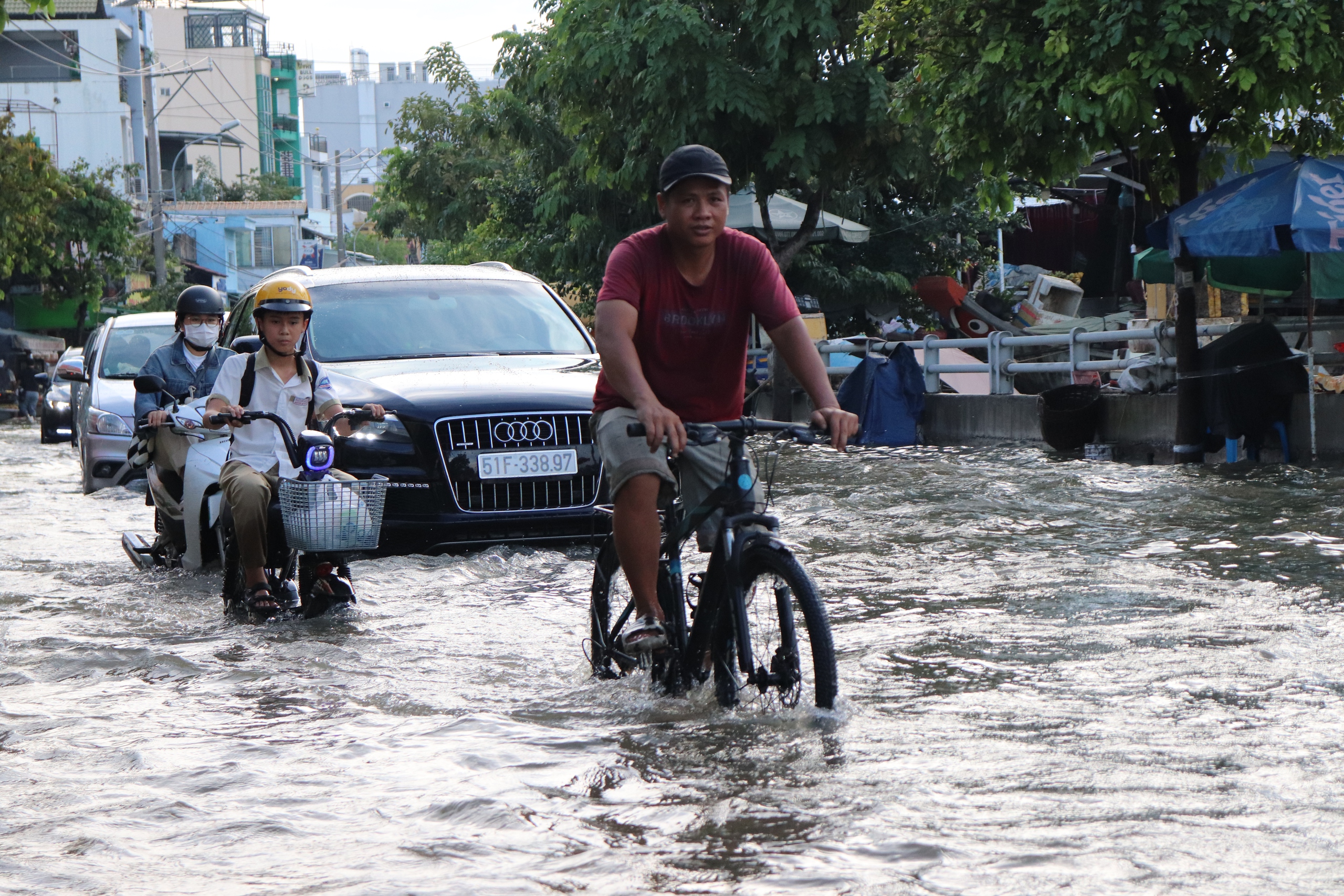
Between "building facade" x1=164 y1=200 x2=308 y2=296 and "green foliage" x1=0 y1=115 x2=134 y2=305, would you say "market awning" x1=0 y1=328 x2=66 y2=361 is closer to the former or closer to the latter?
"green foliage" x1=0 y1=115 x2=134 y2=305

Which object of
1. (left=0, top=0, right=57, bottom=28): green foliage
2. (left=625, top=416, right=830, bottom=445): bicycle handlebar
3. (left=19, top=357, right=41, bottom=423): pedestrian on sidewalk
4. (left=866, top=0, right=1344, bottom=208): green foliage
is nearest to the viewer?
(left=625, top=416, right=830, bottom=445): bicycle handlebar

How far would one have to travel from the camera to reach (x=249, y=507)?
673cm

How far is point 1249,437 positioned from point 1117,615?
739cm

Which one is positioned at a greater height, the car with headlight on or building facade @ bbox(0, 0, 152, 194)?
building facade @ bbox(0, 0, 152, 194)

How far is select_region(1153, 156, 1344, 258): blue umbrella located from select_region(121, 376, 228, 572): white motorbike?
7615 mm

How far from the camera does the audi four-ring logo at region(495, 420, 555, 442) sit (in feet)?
26.8

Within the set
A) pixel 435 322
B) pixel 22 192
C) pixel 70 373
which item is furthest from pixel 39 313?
pixel 435 322

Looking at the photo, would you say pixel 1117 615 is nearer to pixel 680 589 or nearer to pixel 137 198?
pixel 680 589

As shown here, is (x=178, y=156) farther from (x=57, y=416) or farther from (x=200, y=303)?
(x=200, y=303)

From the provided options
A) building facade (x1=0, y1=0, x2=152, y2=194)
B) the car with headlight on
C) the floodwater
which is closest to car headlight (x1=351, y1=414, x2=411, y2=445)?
the floodwater

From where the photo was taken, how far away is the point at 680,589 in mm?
4859

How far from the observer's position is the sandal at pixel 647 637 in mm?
4742

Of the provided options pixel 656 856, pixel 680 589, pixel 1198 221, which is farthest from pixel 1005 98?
pixel 656 856

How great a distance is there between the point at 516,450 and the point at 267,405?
1545mm
